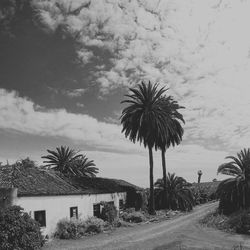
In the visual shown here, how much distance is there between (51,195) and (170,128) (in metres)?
18.3

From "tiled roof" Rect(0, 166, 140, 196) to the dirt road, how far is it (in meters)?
4.14

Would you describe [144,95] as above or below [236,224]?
above

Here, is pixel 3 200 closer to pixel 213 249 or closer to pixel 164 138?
pixel 213 249

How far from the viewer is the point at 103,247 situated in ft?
69.1

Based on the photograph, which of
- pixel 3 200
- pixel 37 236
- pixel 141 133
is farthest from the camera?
pixel 141 133

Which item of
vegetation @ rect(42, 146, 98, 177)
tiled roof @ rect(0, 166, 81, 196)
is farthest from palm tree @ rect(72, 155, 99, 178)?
tiled roof @ rect(0, 166, 81, 196)

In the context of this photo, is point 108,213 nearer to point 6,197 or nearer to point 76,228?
point 76,228

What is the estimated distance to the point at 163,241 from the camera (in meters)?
22.0

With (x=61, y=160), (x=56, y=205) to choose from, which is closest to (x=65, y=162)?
(x=61, y=160)

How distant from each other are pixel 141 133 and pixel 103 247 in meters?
19.3

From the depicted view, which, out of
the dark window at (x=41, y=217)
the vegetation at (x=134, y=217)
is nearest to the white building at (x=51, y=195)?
the dark window at (x=41, y=217)

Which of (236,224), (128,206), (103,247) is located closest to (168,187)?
(128,206)

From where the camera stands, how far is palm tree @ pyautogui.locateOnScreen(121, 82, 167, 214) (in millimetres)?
38438

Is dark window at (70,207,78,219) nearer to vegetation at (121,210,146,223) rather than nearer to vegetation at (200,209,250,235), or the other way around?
vegetation at (121,210,146,223)
